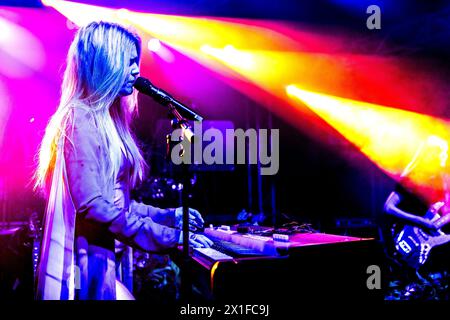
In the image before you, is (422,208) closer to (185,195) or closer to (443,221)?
(443,221)

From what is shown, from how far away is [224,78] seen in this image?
549 cm

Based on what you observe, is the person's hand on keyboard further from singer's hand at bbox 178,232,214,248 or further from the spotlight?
the spotlight

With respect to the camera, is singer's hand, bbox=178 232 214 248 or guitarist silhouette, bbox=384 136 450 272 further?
guitarist silhouette, bbox=384 136 450 272

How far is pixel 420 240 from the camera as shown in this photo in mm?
4566

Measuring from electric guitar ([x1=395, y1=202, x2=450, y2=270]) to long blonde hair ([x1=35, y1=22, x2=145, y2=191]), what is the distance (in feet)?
Result: 12.9

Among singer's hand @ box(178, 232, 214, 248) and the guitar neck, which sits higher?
singer's hand @ box(178, 232, 214, 248)

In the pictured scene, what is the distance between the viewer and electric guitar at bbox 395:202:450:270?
4516 millimetres

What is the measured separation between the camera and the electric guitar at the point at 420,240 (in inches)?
178

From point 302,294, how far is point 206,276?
47 cm

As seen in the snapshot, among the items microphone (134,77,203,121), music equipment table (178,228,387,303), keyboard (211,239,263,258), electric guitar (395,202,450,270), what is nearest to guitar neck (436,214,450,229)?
electric guitar (395,202,450,270)

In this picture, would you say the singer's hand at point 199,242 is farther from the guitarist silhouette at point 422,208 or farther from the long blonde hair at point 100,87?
the guitarist silhouette at point 422,208

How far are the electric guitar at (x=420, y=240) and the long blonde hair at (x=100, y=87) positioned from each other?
392 centimetres

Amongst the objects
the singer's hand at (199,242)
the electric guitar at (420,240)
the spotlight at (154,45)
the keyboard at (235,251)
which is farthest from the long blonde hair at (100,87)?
the electric guitar at (420,240)
